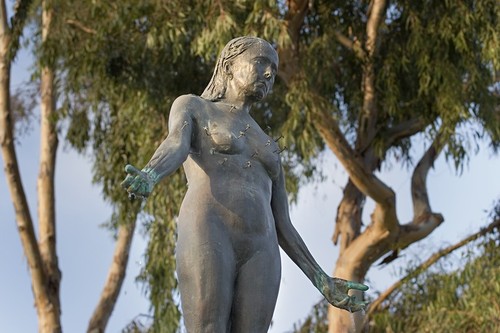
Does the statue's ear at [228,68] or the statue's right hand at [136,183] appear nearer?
the statue's right hand at [136,183]

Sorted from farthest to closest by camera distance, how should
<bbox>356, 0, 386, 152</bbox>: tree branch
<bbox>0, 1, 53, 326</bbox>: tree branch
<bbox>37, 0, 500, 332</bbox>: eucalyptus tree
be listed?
<bbox>0, 1, 53, 326</bbox>: tree branch → <bbox>356, 0, 386, 152</bbox>: tree branch → <bbox>37, 0, 500, 332</bbox>: eucalyptus tree

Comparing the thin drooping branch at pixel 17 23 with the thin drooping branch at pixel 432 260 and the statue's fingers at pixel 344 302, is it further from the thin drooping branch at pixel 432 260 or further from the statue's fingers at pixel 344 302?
the statue's fingers at pixel 344 302

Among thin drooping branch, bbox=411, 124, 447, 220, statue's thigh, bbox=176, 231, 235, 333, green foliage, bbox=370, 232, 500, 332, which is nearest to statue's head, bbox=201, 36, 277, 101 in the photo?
statue's thigh, bbox=176, 231, 235, 333

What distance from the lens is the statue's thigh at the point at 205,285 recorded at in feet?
18.6

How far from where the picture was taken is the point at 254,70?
242 inches

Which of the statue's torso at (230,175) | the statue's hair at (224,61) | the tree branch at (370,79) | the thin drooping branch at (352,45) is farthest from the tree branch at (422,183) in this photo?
the statue's torso at (230,175)

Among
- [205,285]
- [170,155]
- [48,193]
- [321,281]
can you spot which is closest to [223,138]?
[170,155]

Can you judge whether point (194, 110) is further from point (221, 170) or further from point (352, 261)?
point (352, 261)

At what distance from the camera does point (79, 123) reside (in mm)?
19609

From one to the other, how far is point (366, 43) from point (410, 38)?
95cm

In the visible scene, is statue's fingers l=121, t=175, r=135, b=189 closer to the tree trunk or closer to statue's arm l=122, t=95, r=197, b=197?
statue's arm l=122, t=95, r=197, b=197

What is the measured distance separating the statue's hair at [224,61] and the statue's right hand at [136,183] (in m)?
1.23

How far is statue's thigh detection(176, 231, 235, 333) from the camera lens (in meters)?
5.67

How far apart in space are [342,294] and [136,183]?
54.9 inches
